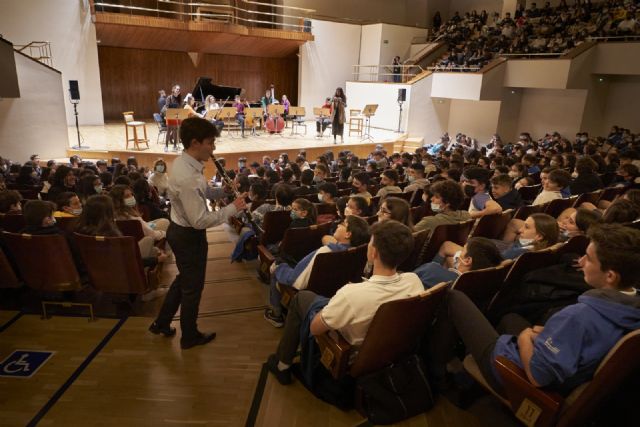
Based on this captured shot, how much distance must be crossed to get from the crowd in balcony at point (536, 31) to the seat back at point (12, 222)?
1264 cm

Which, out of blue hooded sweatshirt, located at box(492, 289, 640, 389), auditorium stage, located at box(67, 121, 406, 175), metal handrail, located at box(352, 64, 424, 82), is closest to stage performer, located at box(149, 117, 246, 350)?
blue hooded sweatshirt, located at box(492, 289, 640, 389)

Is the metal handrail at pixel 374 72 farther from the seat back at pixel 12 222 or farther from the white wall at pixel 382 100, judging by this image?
the seat back at pixel 12 222

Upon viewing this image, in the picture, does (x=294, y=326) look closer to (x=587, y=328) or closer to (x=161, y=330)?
(x=161, y=330)

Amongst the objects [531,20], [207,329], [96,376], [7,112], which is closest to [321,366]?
[207,329]

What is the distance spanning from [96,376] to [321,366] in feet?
4.30

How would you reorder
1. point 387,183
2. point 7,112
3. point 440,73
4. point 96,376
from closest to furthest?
point 96,376 → point 387,183 → point 7,112 → point 440,73

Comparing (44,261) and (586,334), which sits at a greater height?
(586,334)

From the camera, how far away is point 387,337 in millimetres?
2078

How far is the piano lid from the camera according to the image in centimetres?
1255

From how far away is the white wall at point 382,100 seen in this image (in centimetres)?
1457

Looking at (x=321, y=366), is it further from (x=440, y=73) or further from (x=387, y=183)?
(x=440, y=73)

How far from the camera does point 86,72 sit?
40.0 feet

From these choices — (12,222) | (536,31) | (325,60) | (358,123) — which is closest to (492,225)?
(12,222)

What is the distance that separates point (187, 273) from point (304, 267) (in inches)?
28.7
